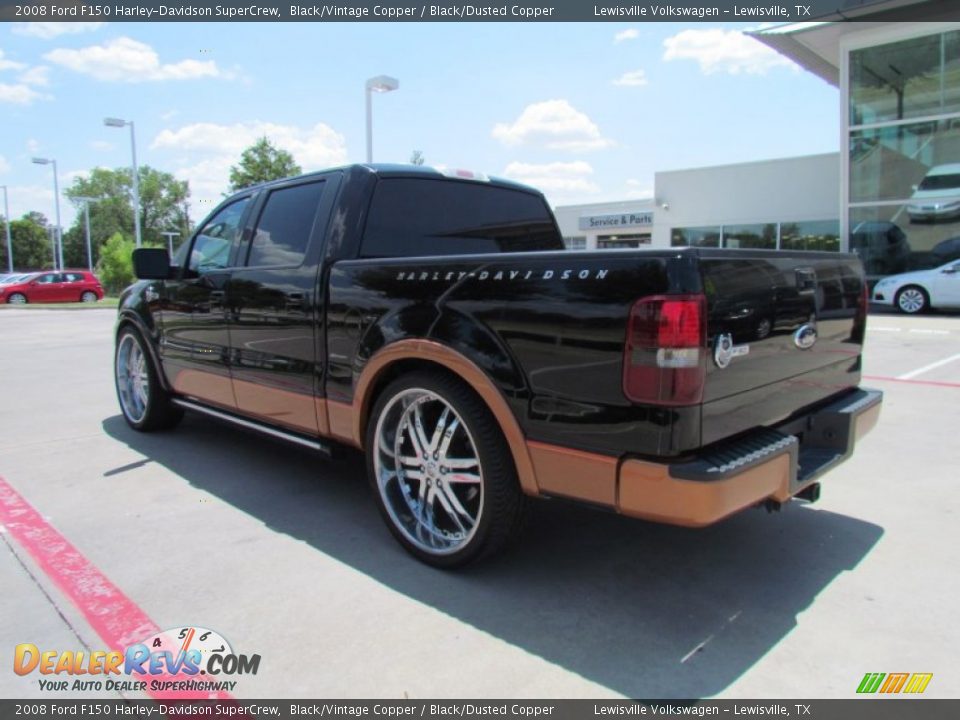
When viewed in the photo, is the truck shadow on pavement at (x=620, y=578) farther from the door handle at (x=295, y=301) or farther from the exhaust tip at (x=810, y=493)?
the door handle at (x=295, y=301)

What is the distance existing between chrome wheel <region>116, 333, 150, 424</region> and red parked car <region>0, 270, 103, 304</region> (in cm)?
2762

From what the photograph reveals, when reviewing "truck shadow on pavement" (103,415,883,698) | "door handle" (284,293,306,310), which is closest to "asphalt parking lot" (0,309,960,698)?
"truck shadow on pavement" (103,415,883,698)

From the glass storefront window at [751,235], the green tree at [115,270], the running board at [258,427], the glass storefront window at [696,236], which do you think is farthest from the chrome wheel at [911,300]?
the green tree at [115,270]

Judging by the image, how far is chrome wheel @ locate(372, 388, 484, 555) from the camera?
2.98m

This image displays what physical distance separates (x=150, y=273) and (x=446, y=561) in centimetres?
311

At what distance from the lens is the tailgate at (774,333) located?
237 cm

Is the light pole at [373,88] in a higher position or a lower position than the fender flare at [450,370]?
higher

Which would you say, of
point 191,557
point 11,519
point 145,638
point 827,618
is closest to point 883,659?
point 827,618

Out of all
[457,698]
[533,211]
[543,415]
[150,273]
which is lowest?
[457,698]

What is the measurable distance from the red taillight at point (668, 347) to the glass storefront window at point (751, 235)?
21046 mm

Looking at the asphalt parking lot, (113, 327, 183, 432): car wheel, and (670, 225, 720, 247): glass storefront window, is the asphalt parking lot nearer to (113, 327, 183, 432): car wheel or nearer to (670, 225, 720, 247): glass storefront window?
(113, 327, 183, 432): car wheel

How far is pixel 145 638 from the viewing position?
254 centimetres

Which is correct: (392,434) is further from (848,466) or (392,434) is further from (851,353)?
(848,466)
